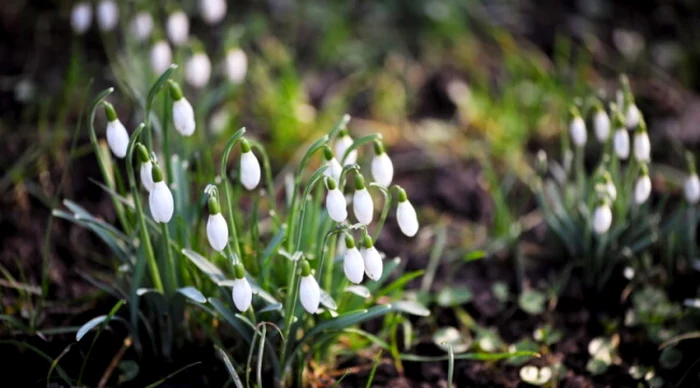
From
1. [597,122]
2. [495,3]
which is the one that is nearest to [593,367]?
[597,122]

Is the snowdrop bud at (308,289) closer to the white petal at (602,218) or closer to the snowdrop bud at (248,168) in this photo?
the snowdrop bud at (248,168)

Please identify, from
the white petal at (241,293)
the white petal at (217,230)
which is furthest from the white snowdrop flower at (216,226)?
the white petal at (241,293)

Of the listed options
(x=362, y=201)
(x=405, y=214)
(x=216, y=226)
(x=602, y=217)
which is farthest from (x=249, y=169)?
(x=602, y=217)

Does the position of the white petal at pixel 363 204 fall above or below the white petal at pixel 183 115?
below

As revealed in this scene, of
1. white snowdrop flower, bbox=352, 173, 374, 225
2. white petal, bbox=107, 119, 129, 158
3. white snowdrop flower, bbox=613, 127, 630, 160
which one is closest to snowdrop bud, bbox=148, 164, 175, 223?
white petal, bbox=107, 119, 129, 158

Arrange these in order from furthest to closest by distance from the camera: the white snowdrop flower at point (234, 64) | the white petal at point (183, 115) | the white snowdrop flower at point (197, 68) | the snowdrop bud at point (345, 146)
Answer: the white snowdrop flower at point (234, 64), the white snowdrop flower at point (197, 68), the snowdrop bud at point (345, 146), the white petal at point (183, 115)
